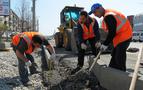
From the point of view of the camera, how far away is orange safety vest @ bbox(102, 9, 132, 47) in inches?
320

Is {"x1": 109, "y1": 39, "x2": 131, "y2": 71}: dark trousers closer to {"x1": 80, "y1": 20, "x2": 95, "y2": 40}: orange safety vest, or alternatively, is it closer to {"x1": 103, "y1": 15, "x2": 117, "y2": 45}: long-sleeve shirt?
{"x1": 103, "y1": 15, "x2": 117, "y2": 45}: long-sleeve shirt

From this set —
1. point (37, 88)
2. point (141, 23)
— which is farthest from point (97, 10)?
point (141, 23)

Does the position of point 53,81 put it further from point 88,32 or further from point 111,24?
point 111,24

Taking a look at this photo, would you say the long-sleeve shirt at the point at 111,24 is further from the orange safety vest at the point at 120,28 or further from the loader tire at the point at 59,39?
the loader tire at the point at 59,39

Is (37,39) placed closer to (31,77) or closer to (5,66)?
(31,77)

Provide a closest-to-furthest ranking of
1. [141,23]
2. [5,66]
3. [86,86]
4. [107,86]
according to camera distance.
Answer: [107,86], [86,86], [5,66], [141,23]

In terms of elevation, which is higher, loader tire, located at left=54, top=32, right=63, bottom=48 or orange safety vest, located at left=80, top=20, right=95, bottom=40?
orange safety vest, located at left=80, top=20, right=95, bottom=40

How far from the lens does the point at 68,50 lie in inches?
763

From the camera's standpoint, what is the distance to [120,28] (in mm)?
8242

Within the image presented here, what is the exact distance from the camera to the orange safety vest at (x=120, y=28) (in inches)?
320

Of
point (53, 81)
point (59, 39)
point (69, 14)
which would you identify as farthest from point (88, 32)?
point (59, 39)

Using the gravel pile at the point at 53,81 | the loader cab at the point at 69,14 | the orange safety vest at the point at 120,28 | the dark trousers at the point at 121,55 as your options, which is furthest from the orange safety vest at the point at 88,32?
the loader cab at the point at 69,14

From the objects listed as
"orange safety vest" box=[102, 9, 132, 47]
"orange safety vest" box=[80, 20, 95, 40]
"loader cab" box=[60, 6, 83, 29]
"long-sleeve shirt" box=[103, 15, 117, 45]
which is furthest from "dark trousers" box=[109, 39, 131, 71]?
"loader cab" box=[60, 6, 83, 29]

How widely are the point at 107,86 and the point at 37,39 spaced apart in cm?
207
